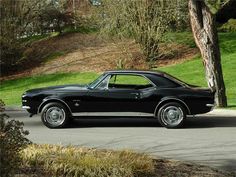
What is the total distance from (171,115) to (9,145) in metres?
7.15

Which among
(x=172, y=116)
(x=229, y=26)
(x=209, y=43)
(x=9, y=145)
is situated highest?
(x=229, y=26)

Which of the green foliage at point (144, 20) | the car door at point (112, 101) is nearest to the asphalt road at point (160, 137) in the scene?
the car door at point (112, 101)

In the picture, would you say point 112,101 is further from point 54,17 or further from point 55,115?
point 54,17

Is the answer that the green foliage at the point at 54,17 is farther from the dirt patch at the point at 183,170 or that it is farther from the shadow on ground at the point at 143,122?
the dirt patch at the point at 183,170

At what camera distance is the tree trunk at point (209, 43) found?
1586cm

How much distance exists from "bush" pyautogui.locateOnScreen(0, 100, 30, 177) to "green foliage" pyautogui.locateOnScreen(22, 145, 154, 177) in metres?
0.96

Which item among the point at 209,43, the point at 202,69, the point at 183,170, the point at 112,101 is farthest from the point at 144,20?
the point at 183,170

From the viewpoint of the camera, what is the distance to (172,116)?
1278 cm

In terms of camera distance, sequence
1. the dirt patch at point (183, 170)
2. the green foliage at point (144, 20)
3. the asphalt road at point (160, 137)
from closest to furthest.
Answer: the dirt patch at point (183, 170)
the asphalt road at point (160, 137)
the green foliage at point (144, 20)

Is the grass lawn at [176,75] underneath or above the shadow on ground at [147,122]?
above

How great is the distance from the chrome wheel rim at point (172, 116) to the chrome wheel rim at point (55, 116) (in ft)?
8.03

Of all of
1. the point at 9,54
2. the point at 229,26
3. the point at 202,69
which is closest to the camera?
the point at 202,69

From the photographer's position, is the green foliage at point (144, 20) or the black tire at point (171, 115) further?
the green foliage at point (144, 20)

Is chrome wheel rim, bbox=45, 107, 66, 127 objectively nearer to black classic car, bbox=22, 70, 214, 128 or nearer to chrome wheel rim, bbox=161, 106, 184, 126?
black classic car, bbox=22, 70, 214, 128
